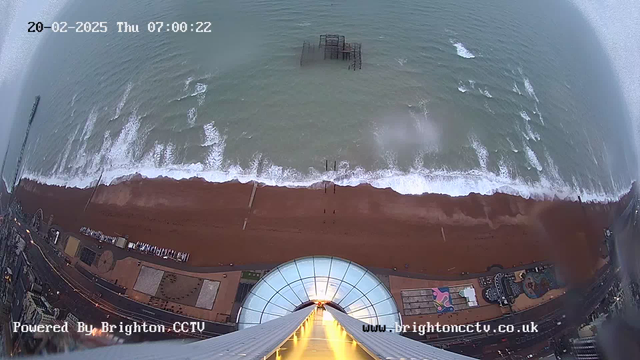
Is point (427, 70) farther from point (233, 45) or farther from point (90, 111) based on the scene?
point (90, 111)

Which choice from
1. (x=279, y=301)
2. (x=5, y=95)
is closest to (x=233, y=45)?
(x=5, y=95)

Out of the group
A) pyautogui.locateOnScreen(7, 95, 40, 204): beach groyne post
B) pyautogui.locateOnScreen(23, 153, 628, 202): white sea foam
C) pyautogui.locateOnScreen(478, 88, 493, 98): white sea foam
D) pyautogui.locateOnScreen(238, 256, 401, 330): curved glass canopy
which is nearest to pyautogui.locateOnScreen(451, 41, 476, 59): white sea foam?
pyautogui.locateOnScreen(478, 88, 493, 98): white sea foam

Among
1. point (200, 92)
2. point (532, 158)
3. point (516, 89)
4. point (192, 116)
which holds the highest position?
point (516, 89)

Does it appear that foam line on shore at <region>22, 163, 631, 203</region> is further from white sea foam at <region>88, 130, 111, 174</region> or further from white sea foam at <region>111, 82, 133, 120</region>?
white sea foam at <region>111, 82, 133, 120</region>

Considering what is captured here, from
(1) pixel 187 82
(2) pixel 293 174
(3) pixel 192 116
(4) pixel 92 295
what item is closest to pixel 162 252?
(4) pixel 92 295

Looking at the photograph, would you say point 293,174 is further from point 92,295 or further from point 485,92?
point 485,92

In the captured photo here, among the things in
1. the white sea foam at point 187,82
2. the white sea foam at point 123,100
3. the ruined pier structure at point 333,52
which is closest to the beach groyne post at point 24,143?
the white sea foam at point 123,100
